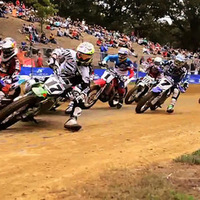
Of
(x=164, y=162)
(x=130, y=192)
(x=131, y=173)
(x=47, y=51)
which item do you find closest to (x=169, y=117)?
(x=164, y=162)

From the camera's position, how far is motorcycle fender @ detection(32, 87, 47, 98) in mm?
7891

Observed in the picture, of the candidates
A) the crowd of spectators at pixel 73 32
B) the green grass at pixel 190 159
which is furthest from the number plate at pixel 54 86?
the crowd of spectators at pixel 73 32

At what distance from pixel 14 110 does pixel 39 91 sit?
0.64 m

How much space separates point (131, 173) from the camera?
5.10 m

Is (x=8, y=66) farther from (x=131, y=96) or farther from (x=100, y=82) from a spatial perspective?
(x=131, y=96)

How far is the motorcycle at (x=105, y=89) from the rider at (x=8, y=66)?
12.3ft

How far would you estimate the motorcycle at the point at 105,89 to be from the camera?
40.7 ft

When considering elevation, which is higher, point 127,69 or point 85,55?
point 85,55

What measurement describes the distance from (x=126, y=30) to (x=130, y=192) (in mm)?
54359

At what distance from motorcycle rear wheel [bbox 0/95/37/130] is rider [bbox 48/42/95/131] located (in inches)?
38.8

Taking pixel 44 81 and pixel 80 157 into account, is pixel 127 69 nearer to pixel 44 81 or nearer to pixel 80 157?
pixel 44 81

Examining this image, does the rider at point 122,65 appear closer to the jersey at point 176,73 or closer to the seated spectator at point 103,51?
the jersey at point 176,73

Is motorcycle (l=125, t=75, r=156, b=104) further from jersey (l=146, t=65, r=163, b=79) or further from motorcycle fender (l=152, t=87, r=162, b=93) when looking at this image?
motorcycle fender (l=152, t=87, r=162, b=93)

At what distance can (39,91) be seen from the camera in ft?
26.0
